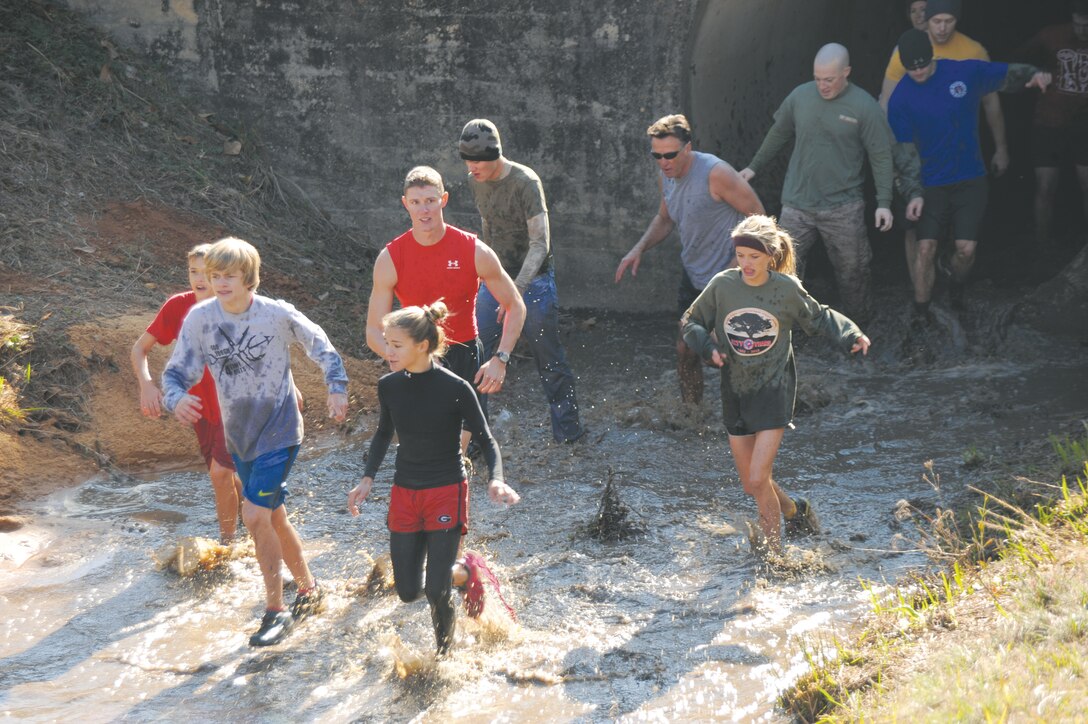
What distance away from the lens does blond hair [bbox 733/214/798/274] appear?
5957mm

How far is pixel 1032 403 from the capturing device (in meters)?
8.50

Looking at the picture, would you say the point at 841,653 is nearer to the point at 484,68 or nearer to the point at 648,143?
the point at 648,143

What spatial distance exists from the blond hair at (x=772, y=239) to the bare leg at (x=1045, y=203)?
5.78 metres

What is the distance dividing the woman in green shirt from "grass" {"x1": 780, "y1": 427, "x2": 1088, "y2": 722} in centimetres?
83

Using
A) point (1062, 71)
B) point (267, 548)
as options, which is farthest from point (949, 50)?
point (267, 548)

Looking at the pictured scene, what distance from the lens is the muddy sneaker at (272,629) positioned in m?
5.55

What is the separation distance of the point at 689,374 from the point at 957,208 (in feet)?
9.44

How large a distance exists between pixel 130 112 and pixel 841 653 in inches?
357

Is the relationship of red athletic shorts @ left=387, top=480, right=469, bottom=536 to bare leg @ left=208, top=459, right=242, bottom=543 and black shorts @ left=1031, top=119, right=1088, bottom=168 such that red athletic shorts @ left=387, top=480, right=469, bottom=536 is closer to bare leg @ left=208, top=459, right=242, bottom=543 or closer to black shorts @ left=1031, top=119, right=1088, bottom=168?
bare leg @ left=208, top=459, right=242, bottom=543

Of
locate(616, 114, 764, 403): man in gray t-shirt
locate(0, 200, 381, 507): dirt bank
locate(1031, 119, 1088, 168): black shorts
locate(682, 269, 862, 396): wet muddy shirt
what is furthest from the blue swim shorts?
locate(1031, 119, 1088, 168): black shorts

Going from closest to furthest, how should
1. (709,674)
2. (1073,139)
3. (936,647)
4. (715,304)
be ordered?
(936,647)
(709,674)
(715,304)
(1073,139)

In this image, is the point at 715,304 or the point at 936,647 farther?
the point at 715,304

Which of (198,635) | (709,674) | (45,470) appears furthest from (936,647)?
(45,470)

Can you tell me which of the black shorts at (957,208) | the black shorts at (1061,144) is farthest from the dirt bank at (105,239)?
the black shorts at (1061,144)
